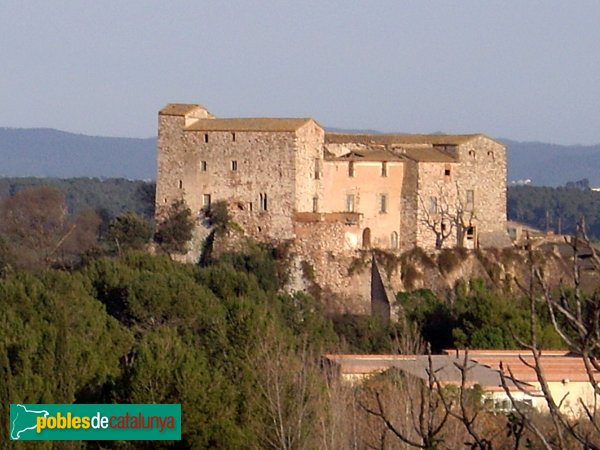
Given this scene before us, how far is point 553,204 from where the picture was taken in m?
83.9

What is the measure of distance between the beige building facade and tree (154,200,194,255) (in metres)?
0.22

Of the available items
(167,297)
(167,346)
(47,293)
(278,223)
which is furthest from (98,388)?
(278,223)

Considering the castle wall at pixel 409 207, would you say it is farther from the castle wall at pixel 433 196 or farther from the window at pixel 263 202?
the window at pixel 263 202

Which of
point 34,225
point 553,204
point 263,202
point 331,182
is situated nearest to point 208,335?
point 263,202

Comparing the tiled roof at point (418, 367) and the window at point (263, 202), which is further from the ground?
the window at point (263, 202)

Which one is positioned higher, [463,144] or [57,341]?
[463,144]

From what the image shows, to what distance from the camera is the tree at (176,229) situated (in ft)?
133

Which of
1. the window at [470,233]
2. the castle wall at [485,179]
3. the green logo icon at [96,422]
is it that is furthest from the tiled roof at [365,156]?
the green logo icon at [96,422]

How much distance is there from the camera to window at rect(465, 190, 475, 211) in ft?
139

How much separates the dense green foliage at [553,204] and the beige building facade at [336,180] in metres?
30.3

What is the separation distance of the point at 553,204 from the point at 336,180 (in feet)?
145

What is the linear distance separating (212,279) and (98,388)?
16.9m

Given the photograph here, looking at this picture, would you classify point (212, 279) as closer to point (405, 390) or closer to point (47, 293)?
point (47, 293)

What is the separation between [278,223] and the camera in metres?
40.1
